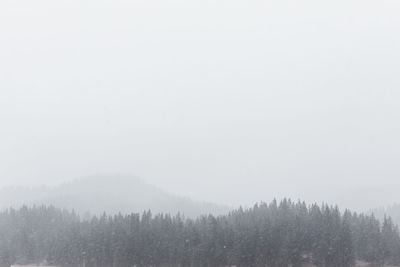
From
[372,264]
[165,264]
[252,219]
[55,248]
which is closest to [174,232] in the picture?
[165,264]

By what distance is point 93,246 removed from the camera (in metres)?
172

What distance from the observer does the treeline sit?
150375 mm

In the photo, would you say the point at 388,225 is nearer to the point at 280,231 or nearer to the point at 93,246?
the point at 280,231

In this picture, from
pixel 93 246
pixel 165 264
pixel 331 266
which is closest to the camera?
pixel 331 266

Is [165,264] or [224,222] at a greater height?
[224,222]

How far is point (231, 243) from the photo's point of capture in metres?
156

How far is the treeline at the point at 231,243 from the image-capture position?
150375mm

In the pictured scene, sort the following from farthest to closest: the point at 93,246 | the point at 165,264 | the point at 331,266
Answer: the point at 93,246
the point at 165,264
the point at 331,266

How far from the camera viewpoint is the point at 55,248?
594 feet

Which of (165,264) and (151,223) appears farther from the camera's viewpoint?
(151,223)

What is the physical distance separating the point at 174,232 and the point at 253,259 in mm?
29300

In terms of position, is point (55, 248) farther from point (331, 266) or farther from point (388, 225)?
point (388, 225)

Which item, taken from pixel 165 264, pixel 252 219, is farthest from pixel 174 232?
pixel 252 219

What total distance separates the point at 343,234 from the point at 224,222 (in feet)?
136
